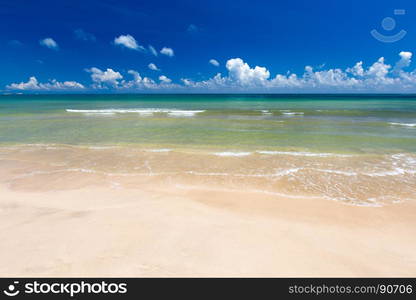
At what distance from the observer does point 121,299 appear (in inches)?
102

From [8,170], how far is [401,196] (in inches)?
486

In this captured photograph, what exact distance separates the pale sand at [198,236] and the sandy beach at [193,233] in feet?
0.05

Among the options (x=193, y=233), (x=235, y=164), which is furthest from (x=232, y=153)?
(x=193, y=233)

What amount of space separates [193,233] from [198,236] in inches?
5.5

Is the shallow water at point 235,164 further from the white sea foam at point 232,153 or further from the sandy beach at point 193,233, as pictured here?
the sandy beach at point 193,233

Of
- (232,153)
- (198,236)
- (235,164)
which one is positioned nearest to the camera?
(198,236)

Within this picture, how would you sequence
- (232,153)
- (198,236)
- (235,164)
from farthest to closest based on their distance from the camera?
(232,153), (235,164), (198,236)

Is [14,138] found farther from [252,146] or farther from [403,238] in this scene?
[403,238]

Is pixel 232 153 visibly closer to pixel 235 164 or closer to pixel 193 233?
pixel 235 164

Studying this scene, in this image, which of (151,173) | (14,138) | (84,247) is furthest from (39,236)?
(14,138)

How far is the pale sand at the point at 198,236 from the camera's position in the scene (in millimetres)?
3043

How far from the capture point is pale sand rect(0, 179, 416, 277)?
120 inches

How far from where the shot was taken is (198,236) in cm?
379

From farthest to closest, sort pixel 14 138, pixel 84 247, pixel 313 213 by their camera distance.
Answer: pixel 14 138 < pixel 313 213 < pixel 84 247
